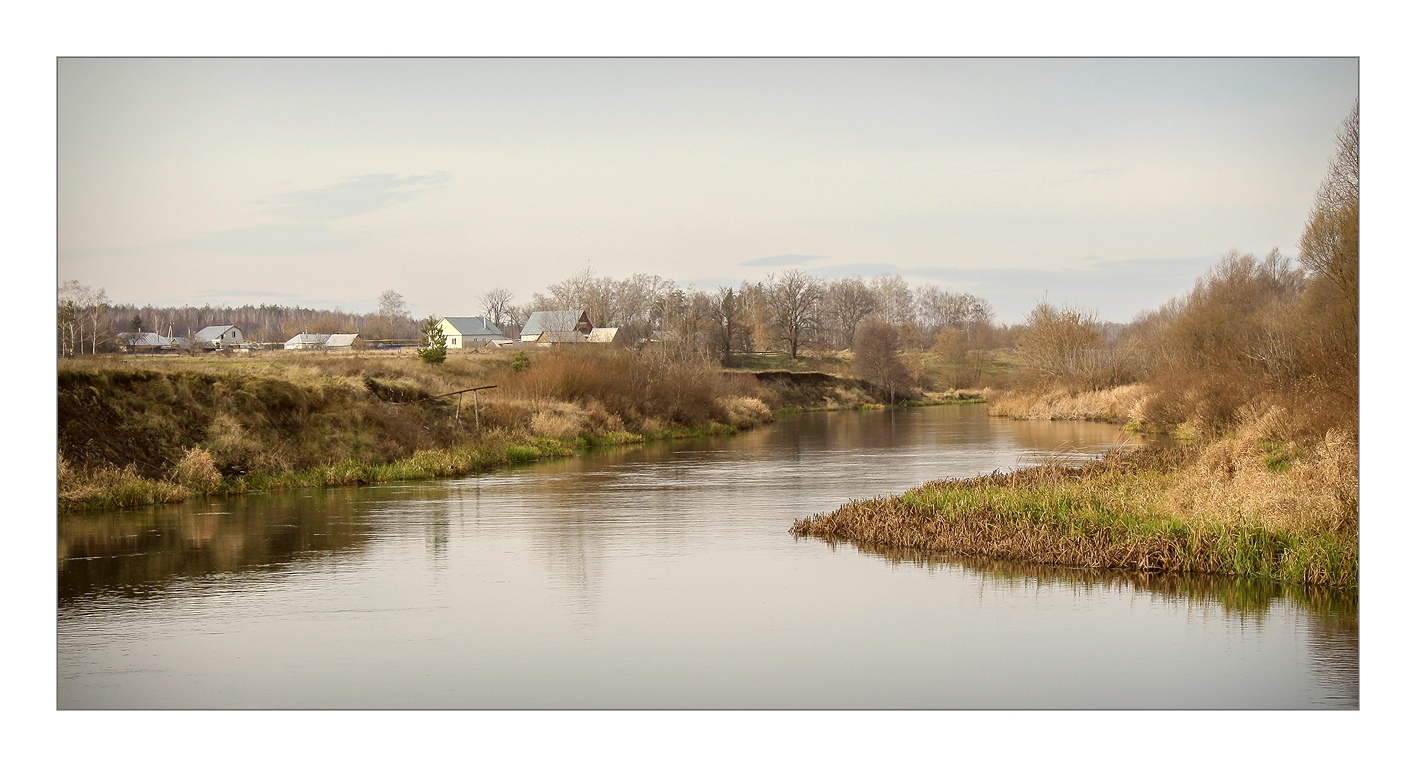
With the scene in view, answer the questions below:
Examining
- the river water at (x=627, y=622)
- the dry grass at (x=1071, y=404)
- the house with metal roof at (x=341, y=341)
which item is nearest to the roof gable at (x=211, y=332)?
the river water at (x=627, y=622)

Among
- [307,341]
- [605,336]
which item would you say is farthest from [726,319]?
[307,341]

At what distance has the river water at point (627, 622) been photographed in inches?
452

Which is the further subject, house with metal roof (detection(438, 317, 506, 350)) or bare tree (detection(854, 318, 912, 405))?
house with metal roof (detection(438, 317, 506, 350))

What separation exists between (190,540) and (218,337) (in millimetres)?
19732

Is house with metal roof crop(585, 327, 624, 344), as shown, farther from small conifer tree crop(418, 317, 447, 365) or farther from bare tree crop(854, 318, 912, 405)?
bare tree crop(854, 318, 912, 405)

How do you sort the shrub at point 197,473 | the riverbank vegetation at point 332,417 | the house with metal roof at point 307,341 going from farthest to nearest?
the house with metal roof at point 307,341 < the shrub at point 197,473 < the riverbank vegetation at point 332,417

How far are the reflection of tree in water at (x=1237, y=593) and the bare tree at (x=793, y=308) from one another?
84057 millimetres

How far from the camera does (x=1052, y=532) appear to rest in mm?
17969

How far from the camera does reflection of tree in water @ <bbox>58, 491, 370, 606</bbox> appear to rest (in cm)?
1731

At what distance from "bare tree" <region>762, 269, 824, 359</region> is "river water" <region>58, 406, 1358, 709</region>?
78998 mm

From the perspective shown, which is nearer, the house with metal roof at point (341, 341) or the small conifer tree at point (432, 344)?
the small conifer tree at point (432, 344)

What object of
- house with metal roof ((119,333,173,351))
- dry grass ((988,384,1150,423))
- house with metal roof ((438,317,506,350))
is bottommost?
dry grass ((988,384,1150,423))

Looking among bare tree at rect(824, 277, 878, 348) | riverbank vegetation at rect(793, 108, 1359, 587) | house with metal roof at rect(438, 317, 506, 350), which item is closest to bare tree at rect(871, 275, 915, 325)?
bare tree at rect(824, 277, 878, 348)

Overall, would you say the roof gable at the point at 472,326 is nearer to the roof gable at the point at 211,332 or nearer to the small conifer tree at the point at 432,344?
the small conifer tree at the point at 432,344
